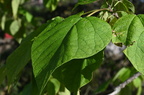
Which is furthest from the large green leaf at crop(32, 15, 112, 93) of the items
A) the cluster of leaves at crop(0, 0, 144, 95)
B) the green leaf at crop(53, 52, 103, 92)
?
the green leaf at crop(53, 52, 103, 92)

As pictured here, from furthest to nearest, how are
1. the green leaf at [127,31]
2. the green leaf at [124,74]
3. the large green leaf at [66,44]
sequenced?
1. the green leaf at [124,74]
2. the green leaf at [127,31]
3. the large green leaf at [66,44]

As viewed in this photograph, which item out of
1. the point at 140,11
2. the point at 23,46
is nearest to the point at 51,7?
the point at 23,46

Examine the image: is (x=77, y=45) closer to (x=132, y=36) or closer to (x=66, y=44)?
(x=66, y=44)

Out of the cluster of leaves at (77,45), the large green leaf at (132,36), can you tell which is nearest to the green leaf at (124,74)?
the cluster of leaves at (77,45)

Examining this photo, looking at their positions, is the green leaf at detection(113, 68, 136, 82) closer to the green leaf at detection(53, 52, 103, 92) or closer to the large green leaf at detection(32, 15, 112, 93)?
the green leaf at detection(53, 52, 103, 92)

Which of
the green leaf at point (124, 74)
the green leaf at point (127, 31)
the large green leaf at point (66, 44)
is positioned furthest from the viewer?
the green leaf at point (124, 74)

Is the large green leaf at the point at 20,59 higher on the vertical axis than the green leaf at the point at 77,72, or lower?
higher

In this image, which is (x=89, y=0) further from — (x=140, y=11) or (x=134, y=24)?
(x=140, y=11)

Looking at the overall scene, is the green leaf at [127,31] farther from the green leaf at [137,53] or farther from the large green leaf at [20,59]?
the large green leaf at [20,59]

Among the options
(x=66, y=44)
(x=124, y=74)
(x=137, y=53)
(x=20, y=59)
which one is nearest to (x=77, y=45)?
(x=66, y=44)
